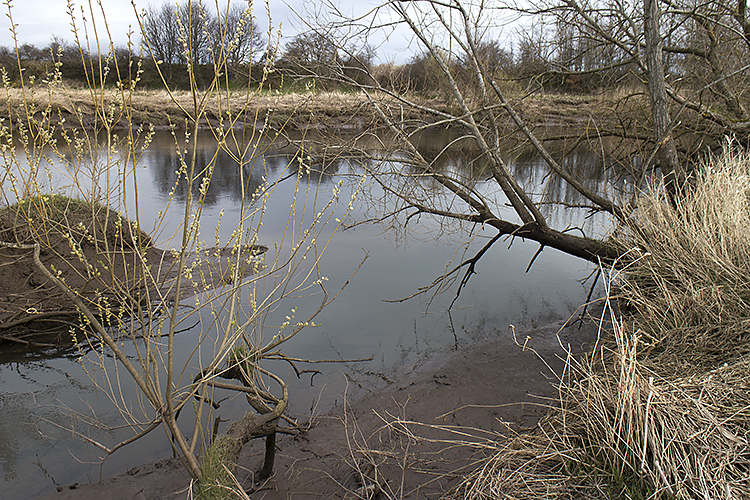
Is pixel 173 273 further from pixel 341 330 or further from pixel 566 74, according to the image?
pixel 566 74

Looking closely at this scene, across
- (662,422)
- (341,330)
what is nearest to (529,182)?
(341,330)

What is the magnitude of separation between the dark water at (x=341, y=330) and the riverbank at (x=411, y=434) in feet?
0.94

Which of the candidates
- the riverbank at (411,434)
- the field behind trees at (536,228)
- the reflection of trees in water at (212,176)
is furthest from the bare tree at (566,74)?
the reflection of trees in water at (212,176)

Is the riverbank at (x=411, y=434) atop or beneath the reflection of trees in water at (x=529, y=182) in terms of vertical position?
beneath

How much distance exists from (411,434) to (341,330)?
98.9 inches

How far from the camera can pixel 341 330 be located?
17.7ft

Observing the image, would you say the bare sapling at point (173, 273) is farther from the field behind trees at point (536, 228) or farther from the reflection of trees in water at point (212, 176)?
the reflection of trees in water at point (212, 176)

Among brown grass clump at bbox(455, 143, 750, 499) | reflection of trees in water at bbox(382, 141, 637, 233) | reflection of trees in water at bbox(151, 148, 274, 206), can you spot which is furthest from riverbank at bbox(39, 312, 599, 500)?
reflection of trees in water at bbox(151, 148, 274, 206)

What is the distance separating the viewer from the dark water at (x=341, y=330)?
139 inches

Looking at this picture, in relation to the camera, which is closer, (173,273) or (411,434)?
(411,434)

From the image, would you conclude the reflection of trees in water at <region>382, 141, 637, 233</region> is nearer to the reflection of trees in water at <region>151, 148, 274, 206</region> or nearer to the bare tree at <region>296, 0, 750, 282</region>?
the bare tree at <region>296, 0, 750, 282</region>

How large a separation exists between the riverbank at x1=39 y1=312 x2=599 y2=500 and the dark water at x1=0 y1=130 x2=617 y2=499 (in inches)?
11.3

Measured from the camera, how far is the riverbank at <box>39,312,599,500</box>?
119 inches

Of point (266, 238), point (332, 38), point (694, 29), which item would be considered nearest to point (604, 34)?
point (694, 29)
